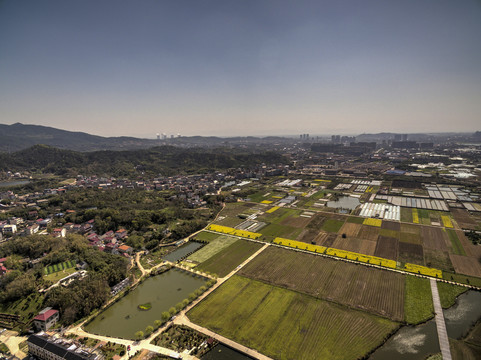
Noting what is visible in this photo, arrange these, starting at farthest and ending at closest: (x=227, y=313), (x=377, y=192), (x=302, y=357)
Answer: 1. (x=377, y=192)
2. (x=227, y=313)
3. (x=302, y=357)

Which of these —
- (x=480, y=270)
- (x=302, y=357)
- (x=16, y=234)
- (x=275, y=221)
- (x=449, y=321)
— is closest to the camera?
(x=302, y=357)

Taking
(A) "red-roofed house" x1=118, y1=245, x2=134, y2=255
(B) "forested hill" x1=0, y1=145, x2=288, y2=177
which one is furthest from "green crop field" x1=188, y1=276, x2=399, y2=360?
(B) "forested hill" x1=0, y1=145, x2=288, y2=177

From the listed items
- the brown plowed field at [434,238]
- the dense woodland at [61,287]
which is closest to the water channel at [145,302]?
the dense woodland at [61,287]

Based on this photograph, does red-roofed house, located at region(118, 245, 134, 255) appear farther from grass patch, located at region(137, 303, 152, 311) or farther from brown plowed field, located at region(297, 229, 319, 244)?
brown plowed field, located at region(297, 229, 319, 244)

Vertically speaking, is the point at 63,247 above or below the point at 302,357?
above

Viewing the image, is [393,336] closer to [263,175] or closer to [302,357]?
[302,357]

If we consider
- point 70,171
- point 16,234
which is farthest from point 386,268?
point 70,171

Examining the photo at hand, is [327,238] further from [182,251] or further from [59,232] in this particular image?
[59,232]
